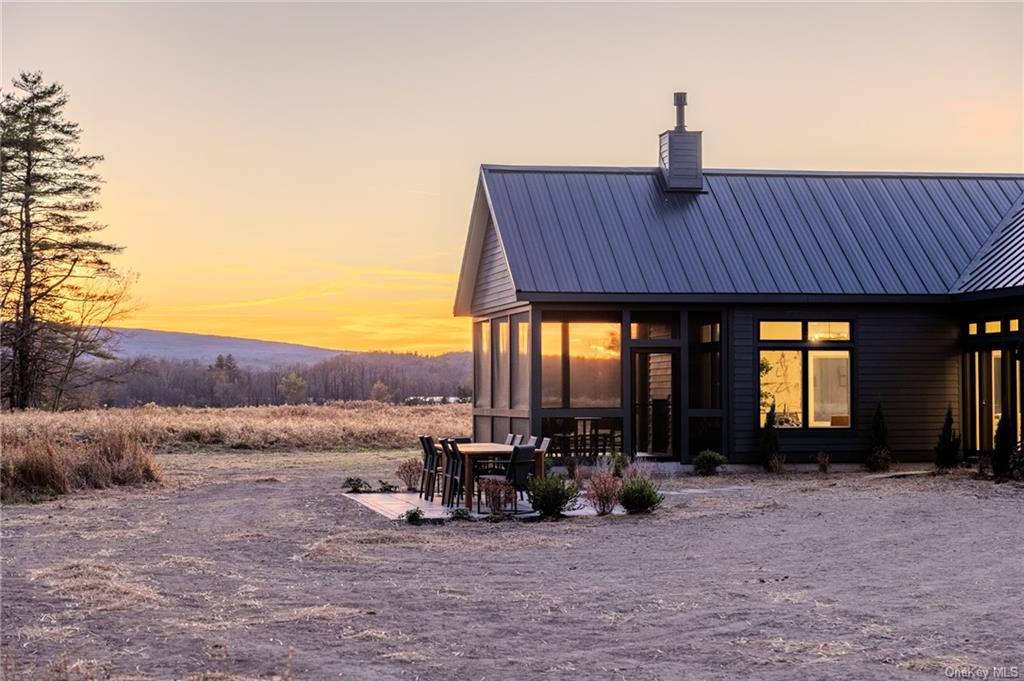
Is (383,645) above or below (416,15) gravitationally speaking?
below

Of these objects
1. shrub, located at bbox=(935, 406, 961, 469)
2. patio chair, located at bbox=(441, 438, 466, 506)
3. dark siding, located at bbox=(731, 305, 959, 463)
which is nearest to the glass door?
dark siding, located at bbox=(731, 305, 959, 463)

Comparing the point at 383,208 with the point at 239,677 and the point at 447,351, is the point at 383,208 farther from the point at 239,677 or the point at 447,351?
the point at 447,351

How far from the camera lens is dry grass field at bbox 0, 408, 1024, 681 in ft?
22.0

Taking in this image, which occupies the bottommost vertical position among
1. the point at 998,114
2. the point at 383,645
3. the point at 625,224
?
the point at 383,645

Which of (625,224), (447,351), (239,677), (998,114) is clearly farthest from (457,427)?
(447,351)

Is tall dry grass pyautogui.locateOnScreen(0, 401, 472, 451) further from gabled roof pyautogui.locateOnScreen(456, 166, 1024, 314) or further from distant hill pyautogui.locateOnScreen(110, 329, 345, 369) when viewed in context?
distant hill pyautogui.locateOnScreen(110, 329, 345, 369)

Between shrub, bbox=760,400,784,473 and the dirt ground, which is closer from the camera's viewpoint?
the dirt ground

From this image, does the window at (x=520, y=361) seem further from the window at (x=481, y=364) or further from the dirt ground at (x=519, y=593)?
the dirt ground at (x=519, y=593)

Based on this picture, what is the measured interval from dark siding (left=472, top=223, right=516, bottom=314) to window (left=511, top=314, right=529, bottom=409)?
14.9 inches

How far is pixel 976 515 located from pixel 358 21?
12.4 metres

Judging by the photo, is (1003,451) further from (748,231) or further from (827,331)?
(748,231)

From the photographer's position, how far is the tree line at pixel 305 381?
5788cm

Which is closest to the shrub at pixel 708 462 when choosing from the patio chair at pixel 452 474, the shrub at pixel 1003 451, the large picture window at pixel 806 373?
the large picture window at pixel 806 373

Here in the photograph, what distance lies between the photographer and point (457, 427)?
1292 inches
